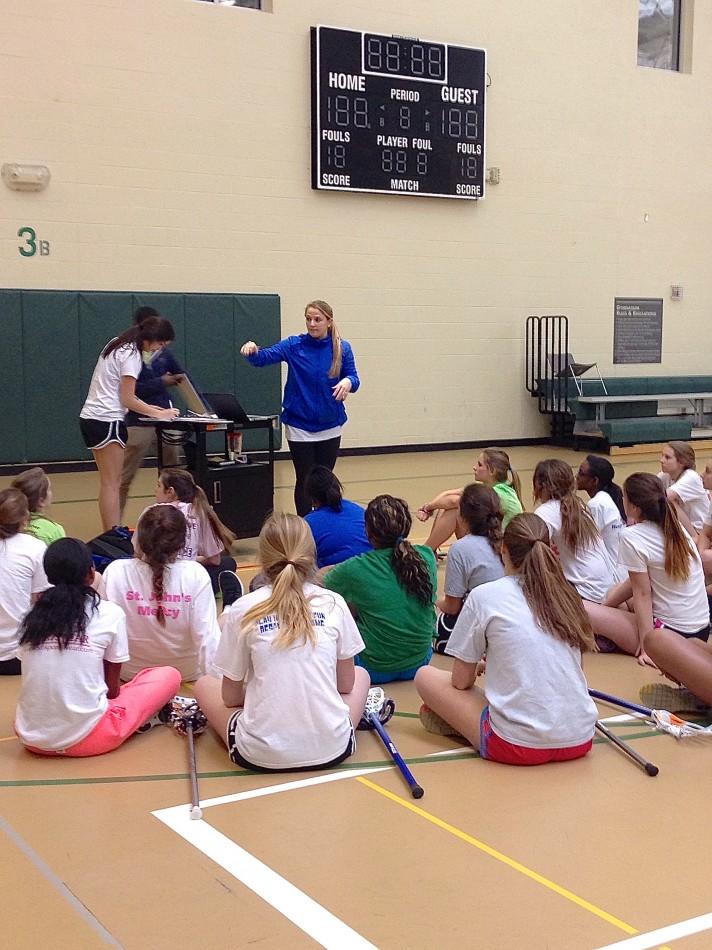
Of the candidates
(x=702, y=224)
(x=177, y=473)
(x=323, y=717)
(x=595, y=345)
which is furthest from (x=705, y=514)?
(x=702, y=224)

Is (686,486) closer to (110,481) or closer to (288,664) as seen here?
(288,664)

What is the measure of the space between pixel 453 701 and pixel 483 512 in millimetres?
1262

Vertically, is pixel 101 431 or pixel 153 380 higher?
pixel 153 380

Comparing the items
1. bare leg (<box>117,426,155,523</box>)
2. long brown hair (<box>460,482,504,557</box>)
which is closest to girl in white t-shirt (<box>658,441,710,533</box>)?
long brown hair (<box>460,482,504,557</box>)

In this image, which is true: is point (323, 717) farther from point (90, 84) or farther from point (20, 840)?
point (90, 84)

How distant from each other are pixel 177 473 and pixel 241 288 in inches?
255

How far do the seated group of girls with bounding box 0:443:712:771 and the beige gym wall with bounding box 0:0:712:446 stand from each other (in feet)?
22.1

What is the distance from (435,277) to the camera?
12781mm

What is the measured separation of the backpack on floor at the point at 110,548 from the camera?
226 inches

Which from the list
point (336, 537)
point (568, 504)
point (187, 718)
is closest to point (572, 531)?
point (568, 504)

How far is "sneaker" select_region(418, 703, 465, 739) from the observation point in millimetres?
3842

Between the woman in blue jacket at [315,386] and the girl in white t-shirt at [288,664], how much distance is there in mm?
3292

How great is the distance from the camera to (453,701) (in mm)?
3686

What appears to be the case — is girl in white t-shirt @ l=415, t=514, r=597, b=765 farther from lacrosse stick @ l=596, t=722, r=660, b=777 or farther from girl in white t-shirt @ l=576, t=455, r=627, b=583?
girl in white t-shirt @ l=576, t=455, r=627, b=583
